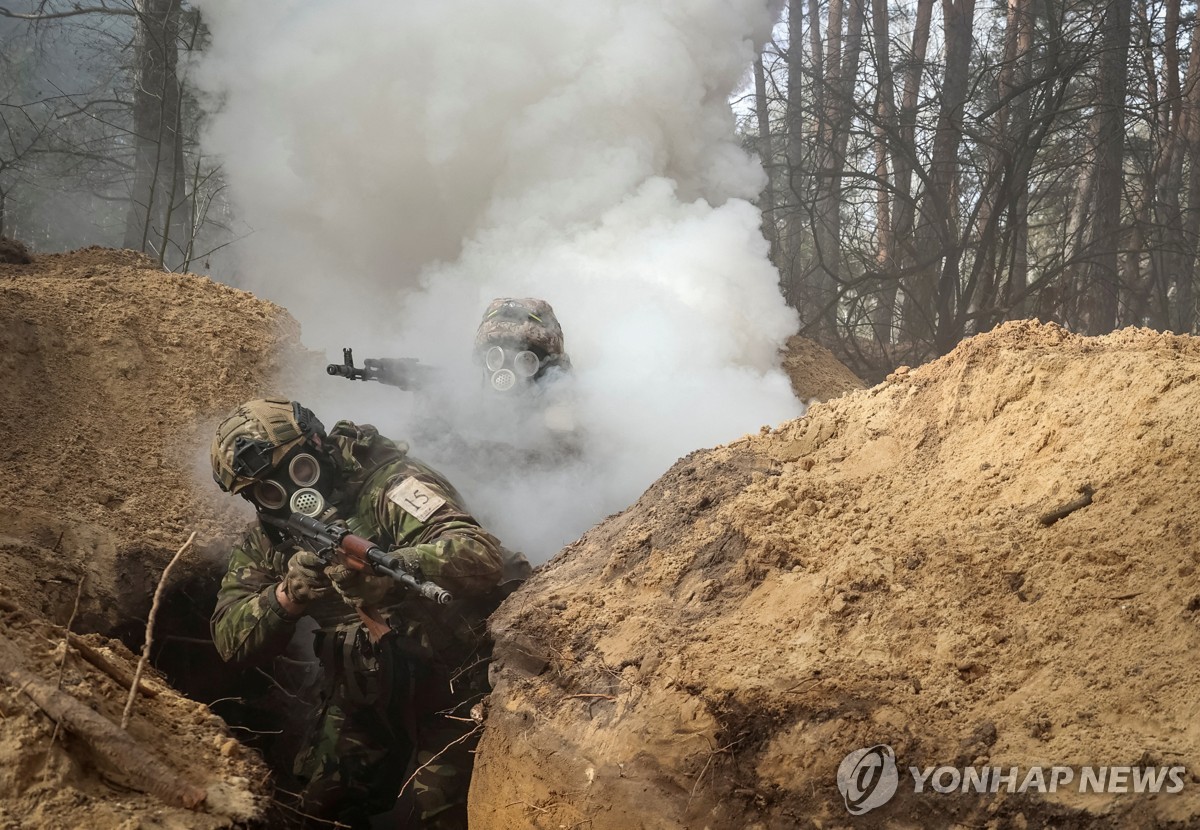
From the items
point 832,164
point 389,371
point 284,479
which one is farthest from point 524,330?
point 832,164

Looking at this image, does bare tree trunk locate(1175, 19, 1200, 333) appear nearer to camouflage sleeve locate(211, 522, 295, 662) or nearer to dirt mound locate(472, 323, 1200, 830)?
dirt mound locate(472, 323, 1200, 830)

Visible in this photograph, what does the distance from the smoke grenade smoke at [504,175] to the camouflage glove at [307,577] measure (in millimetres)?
3378

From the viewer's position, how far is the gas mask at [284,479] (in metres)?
4.16

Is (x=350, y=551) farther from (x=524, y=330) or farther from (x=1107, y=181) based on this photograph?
(x=1107, y=181)

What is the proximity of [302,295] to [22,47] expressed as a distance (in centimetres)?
Result: 354

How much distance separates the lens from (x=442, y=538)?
3980 millimetres

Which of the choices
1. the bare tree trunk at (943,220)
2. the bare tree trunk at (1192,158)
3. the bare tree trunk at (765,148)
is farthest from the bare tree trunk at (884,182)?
the bare tree trunk at (1192,158)

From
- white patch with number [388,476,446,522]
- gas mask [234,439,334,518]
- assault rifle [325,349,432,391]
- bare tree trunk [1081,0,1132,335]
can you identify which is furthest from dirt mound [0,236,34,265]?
bare tree trunk [1081,0,1132,335]

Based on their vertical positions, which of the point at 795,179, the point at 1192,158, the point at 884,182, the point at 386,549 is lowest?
the point at 386,549

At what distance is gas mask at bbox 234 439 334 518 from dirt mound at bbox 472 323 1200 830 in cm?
109

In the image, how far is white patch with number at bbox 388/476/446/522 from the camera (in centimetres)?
417

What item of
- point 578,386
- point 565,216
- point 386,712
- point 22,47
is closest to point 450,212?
point 565,216

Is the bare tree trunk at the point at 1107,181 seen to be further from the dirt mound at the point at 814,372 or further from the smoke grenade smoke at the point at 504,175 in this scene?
the smoke grenade smoke at the point at 504,175

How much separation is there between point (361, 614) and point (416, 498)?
551 mm
